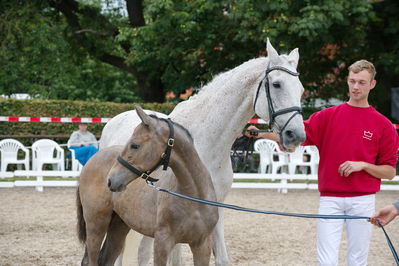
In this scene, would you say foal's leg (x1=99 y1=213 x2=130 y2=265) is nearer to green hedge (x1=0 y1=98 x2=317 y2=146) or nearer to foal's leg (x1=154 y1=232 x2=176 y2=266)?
foal's leg (x1=154 y1=232 x2=176 y2=266)

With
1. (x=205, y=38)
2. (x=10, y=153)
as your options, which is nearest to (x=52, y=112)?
(x=10, y=153)

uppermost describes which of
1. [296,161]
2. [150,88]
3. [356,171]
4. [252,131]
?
[150,88]

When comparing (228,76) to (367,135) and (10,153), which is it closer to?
(367,135)

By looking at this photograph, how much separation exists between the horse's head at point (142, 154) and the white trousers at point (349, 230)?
115cm

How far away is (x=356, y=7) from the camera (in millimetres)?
13133

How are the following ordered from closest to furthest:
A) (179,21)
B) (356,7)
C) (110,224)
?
(110,224) < (356,7) < (179,21)

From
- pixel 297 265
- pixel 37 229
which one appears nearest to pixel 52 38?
pixel 37 229

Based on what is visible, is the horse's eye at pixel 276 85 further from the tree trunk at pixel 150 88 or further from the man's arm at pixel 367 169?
the tree trunk at pixel 150 88

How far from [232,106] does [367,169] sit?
1.24m

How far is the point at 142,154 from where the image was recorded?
10.4ft

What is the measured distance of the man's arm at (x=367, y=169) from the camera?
3.22 m

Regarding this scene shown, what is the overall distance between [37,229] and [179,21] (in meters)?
8.14

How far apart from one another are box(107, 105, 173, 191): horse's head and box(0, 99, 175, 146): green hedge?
11.8 metres

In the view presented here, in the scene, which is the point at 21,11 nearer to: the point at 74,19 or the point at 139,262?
the point at 74,19
